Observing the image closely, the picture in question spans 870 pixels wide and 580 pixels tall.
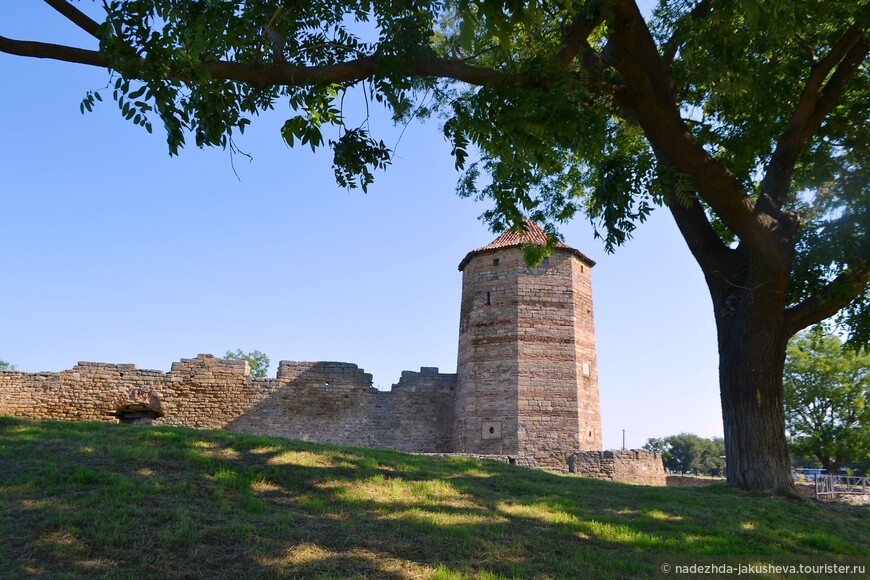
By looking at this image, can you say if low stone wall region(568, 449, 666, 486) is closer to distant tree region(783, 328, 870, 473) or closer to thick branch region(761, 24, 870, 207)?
thick branch region(761, 24, 870, 207)

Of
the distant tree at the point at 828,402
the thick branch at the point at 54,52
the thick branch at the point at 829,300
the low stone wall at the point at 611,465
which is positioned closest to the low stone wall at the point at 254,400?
the low stone wall at the point at 611,465

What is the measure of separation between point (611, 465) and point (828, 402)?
22.4 m

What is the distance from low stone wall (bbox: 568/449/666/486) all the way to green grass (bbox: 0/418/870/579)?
6064 millimetres

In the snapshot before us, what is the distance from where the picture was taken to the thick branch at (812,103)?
9.65 m

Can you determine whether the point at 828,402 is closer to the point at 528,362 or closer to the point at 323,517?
the point at 528,362

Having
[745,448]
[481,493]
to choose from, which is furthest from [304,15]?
[745,448]

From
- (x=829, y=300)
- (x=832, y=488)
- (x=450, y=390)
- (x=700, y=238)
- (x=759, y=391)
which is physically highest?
(x=700, y=238)

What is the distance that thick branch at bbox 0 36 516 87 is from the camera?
18.4 ft

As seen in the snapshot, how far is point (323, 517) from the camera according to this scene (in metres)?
6.19

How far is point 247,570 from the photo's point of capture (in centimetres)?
457

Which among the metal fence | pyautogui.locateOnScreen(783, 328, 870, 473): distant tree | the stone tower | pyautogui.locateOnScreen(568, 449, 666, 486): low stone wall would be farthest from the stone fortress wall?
pyautogui.locateOnScreen(783, 328, 870, 473): distant tree

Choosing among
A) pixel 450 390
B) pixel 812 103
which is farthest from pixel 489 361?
pixel 812 103

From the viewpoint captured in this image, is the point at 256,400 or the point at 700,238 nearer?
the point at 700,238

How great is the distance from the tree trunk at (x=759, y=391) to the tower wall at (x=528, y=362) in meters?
8.48
